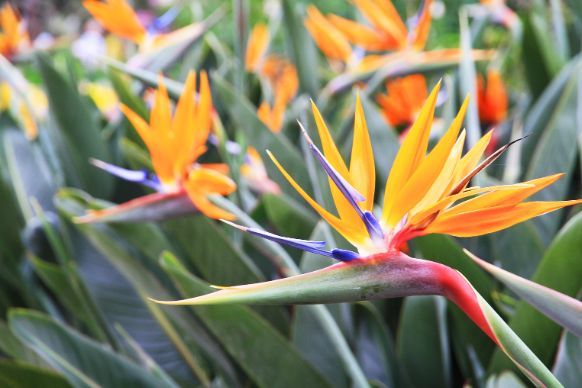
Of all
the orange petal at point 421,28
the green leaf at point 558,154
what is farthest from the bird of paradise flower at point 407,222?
the orange petal at point 421,28

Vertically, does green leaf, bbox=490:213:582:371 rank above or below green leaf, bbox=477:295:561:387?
below

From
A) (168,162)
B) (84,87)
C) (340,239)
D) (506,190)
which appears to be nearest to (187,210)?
(168,162)

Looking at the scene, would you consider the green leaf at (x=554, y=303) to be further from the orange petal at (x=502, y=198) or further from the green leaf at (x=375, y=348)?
the green leaf at (x=375, y=348)

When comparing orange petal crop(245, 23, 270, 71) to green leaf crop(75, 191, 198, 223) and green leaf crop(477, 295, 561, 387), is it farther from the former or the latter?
green leaf crop(477, 295, 561, 387)

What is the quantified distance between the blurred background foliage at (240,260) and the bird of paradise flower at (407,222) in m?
0.22

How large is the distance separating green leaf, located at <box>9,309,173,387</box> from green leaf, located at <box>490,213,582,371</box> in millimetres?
355

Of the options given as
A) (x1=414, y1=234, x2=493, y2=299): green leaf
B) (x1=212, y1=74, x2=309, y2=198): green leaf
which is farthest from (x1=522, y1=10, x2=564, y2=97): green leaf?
(x1=414, y1=234, x2=493, y2=299): green leaf

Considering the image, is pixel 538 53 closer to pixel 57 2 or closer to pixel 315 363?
pixel 315 363

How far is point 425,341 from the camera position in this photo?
0.78 meters

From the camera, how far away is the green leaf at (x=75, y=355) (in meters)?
0.81

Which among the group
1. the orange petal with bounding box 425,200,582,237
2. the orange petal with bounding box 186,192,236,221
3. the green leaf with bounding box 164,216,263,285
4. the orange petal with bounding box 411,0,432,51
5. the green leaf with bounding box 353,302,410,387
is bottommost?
the green leaf with bounding box 353,302,410,387

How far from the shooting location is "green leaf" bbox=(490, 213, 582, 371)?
623mm

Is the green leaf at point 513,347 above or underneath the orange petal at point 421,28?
underneath

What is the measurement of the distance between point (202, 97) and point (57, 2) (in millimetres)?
5409
